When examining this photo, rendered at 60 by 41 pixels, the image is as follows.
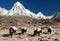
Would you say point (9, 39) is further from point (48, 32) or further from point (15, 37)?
point (48, 32)

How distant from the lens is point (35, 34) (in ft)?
74.3

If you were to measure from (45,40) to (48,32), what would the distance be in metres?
5.38

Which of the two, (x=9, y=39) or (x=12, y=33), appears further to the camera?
(x=12, y=33)

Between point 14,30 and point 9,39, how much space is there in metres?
2.14

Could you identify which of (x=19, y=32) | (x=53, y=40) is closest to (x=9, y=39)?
(x=19, y=32)

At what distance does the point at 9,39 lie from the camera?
20.8m

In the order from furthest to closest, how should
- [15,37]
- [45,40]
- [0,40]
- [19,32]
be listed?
[19,32], [15,37], [0,40], [45,40]

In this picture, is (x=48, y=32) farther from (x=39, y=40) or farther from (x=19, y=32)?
(x=39, y=40)

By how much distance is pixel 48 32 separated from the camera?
79.0ft

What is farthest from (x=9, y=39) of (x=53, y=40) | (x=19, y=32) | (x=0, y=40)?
(x=53, y=40)

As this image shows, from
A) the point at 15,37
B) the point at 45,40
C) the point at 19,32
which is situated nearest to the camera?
the point at 45,40

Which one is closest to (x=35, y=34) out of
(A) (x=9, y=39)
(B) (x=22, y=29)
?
(B) (x=22, y=29)

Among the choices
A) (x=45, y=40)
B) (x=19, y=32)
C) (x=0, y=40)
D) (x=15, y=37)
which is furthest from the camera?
(x=19, y=32)

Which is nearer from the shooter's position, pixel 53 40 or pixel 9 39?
pixel 53 40
